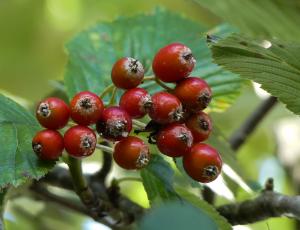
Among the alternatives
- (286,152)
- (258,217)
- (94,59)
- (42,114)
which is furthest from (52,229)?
(42,114)

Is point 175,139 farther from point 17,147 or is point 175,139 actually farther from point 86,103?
point 17,147

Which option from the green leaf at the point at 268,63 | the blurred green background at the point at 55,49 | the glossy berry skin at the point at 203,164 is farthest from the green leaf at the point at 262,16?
the blurred green background at the point at 55,49

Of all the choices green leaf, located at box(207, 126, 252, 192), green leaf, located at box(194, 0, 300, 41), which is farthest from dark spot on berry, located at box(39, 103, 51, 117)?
green leaf, located at box(207, 126, 252, 192)

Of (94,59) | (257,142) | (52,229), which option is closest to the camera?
(94,59)

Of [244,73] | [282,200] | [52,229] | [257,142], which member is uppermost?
[244,73]

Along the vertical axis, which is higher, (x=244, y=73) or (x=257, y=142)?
(x=244, y=73)

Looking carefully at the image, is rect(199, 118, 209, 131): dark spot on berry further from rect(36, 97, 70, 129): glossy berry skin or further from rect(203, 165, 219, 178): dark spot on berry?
rect(36, 97, 70, 129): glossy berry skin

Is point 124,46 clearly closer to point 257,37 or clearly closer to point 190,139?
point 257,37
